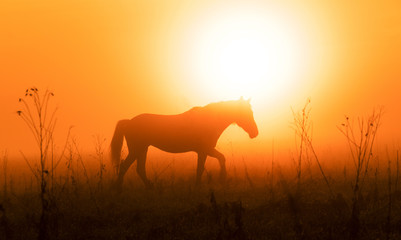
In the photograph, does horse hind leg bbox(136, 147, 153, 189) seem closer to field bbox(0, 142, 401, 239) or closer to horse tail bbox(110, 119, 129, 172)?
field bbox(0, 142, 401, 239)

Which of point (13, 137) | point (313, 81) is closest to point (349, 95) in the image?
point (313, 81)

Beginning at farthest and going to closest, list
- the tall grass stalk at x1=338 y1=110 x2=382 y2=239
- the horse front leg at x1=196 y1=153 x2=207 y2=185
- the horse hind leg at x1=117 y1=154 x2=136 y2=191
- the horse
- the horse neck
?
the horse neck → the horse → the horse hind leg at x1=117 y1=154 x2=136 y2=191 → the horse front leg at x1=196 y1=153 x2=207 y2=185 → the tall grass stalk at x1=338 y1=110 x2=382 y2=239

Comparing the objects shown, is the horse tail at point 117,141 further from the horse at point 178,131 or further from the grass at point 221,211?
the grass at point 221,211

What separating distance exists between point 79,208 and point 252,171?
5512mm

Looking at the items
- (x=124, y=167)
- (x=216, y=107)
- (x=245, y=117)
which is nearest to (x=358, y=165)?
(x=245, y=117)

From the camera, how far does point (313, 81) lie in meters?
65.8

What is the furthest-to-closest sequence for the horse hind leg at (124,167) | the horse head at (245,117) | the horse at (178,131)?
the horse head at (245,117) < the horse at (178,131) < the horse hind leg at (124,167)

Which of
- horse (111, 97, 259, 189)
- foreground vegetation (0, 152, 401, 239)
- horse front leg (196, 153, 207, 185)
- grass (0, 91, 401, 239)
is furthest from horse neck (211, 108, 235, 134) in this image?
foreground vegetation (0, 152, 401, 239)

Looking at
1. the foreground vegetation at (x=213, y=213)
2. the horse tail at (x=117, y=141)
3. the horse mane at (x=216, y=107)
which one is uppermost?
the horse mane at (x=216, y=107)

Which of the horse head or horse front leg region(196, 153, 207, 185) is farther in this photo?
the horse head

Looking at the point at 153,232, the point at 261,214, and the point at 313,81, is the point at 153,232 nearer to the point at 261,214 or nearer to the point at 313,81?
the point at 261,214

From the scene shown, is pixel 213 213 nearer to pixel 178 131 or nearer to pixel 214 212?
pixel 214 212

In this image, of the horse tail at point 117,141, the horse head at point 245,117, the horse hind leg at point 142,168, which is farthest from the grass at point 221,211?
the horse head at point 245,117

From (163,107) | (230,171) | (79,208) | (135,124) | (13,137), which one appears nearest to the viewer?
(79,208)
